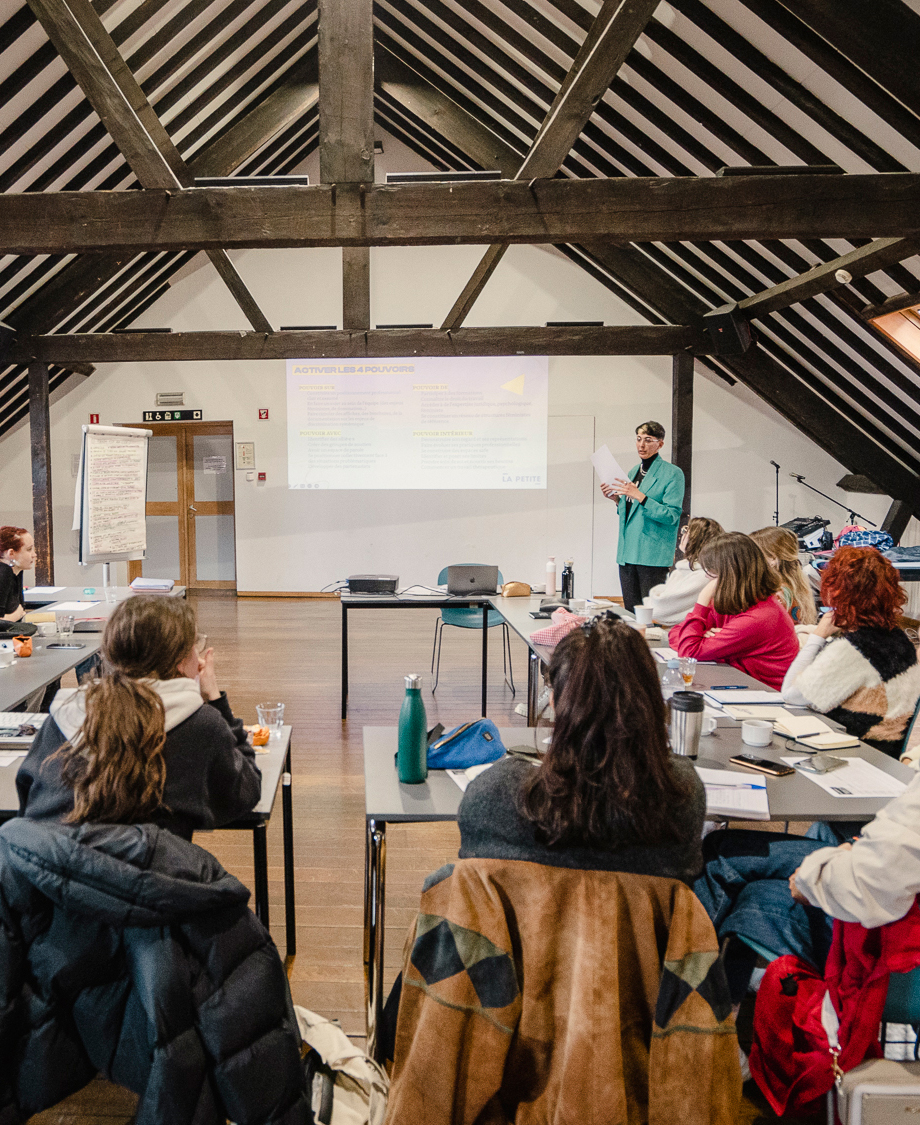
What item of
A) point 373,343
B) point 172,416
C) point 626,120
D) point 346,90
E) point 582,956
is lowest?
point 582,956

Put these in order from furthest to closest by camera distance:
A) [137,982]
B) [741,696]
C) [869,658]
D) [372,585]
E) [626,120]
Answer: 1. [626,120]
2. [372,585]
3. [741,696]
4. [869,658]
5. [137,982]

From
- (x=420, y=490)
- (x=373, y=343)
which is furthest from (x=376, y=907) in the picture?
(x=420, y=490)

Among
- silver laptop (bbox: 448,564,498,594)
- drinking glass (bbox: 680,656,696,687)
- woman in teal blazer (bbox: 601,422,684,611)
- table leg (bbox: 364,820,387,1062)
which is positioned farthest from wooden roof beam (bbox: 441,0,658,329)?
table leg (bbox: 364,820,387,1062)

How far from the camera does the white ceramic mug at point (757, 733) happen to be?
2.10 meters

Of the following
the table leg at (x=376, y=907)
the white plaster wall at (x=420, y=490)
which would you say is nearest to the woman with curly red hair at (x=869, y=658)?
the table leg at (x=376, y=907)

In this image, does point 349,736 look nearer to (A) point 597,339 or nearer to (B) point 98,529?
(B) point 98,529

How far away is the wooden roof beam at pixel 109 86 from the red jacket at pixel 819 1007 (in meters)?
3.89

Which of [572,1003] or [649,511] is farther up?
[649,511]

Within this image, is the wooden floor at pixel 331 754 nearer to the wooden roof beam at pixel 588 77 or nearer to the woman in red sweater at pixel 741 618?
the woman in red sweater at pixel 741 618

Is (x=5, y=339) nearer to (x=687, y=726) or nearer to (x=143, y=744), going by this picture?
(x=143, y=744)

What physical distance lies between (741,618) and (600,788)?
73.8 inches

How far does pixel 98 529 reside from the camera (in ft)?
16.9

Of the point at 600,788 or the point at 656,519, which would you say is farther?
the point at 656,519

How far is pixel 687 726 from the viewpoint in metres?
2.04
